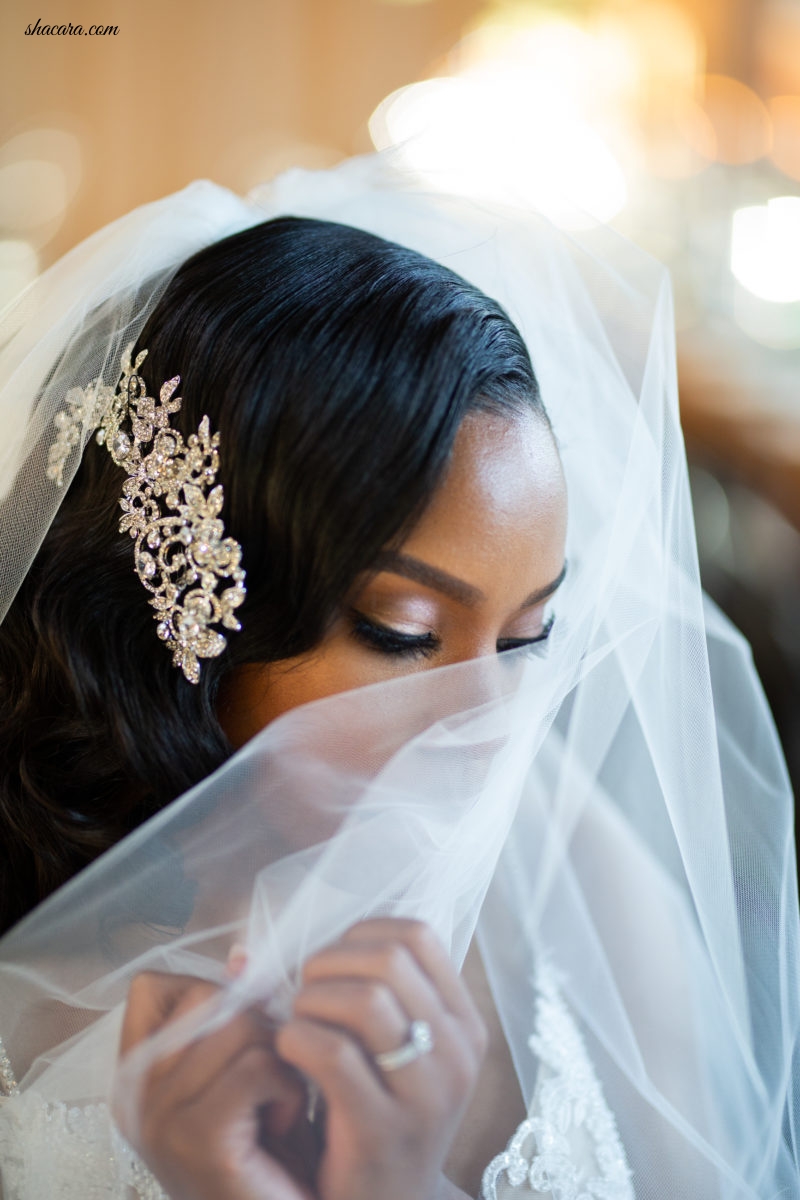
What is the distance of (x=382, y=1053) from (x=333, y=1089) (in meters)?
0.04

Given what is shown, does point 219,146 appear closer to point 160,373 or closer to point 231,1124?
point 160,373

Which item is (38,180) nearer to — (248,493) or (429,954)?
(248,493)

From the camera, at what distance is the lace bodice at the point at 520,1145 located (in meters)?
Answer: 0.87

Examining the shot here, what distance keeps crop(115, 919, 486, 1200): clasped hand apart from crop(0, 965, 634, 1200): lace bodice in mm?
234

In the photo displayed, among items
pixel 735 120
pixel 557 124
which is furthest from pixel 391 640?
pixel 735 120

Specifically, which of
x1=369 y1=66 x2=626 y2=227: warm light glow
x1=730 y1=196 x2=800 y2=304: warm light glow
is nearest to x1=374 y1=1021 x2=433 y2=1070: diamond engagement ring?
x1=369 y1=66 x2=626 y2=227: warm light glow

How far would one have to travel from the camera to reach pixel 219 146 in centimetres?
285

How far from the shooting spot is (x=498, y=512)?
91 cm

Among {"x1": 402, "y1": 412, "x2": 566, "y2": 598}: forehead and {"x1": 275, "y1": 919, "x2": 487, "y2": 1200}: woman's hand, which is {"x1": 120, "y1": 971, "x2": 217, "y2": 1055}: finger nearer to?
{"x1": 275, "y1": 919, "x2": 487, "y2": 1200}: woman's hand

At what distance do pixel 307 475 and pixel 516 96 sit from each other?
284cm

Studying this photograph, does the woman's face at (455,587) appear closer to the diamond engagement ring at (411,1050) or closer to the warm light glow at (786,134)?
the diamond engagement ring at (411,1050)

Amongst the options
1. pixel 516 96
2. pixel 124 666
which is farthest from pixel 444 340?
pixel 516 96

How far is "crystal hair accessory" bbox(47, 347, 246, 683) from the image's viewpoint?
90 cm

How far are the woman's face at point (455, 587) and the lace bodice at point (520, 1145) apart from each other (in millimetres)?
405
